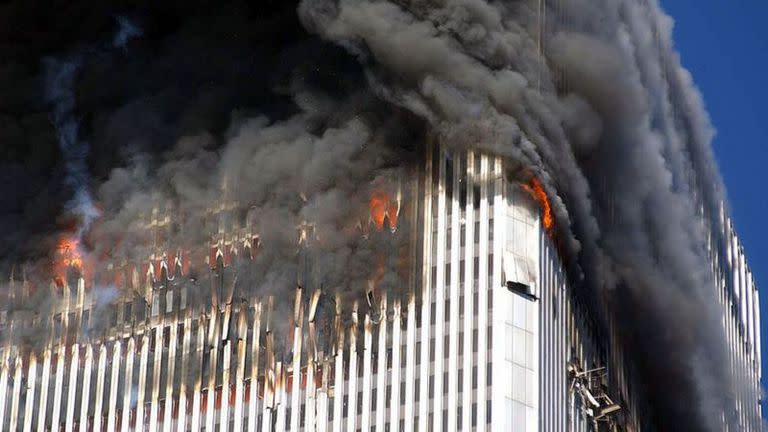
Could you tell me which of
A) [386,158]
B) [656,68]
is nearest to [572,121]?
[386,158]

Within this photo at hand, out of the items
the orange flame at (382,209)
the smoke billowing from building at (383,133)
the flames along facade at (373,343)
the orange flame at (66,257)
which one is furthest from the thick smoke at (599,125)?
the orange flame at (66,257)

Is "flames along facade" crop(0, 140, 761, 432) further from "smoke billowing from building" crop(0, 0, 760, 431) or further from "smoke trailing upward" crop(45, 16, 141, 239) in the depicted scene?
"smoke trailing upward" crop(45, 16, 141, 239)

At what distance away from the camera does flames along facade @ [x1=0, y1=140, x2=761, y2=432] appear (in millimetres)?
109812

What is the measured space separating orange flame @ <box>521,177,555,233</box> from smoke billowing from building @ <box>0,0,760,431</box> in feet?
1.12

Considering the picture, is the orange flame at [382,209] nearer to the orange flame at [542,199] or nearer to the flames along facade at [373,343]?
the flames along facade at [373,343]

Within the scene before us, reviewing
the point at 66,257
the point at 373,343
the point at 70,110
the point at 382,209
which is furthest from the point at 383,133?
the point at 70,110

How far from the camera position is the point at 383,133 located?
120 m

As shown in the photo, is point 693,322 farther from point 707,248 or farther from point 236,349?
point 236,349

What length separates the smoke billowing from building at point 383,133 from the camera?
11725 cm

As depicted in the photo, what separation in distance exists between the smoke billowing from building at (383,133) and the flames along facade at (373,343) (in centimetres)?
144

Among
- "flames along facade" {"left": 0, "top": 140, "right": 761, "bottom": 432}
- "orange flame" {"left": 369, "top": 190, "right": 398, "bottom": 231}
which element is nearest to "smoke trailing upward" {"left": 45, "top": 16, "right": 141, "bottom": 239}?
"flames along facade" {"left": 0, "top": 140, "right": 761, "bottom": 432}

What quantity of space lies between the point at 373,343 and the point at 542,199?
12.0 meters

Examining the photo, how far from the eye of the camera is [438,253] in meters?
114

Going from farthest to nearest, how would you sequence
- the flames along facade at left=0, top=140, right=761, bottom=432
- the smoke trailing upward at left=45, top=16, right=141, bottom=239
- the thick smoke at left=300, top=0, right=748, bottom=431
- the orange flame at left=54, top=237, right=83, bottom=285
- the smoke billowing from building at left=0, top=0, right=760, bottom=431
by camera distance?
1. the smoke trailing upward at left=45, top=16, right=141, bottom=239
2. the orange flame at left=54, top=237, right=83, bottom=285
3. the smoke billowing from building at left=0, top=0, right=760, bottom=431
4. the thick smoke at left=300, top=0, right=748, bottom=431
5. the flames along facade at left=0, top=140, right=761, bottom=432
